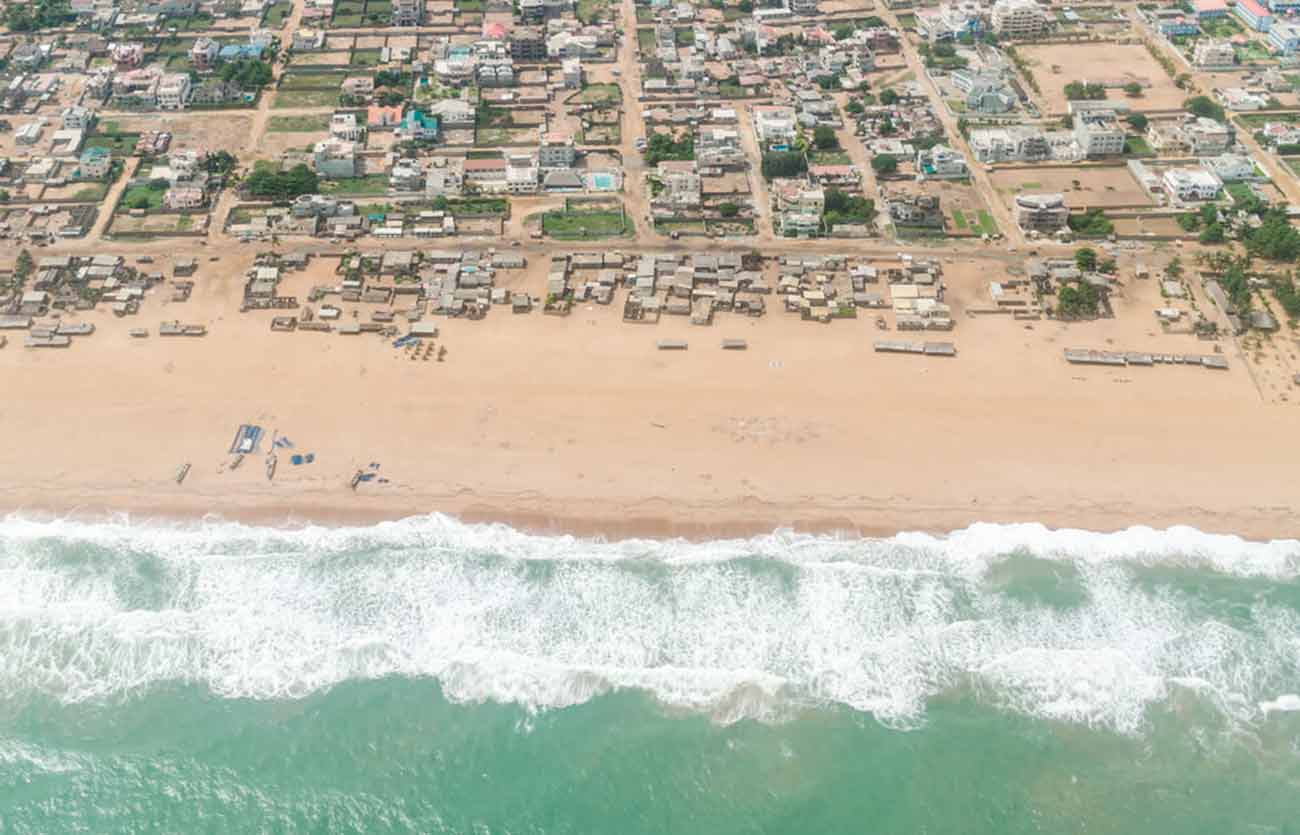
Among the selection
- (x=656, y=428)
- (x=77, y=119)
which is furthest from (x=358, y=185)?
(x=656, y=428)

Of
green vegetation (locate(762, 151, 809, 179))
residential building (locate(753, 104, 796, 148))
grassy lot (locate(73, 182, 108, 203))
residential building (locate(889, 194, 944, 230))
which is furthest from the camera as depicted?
residential building (locate(753, 104, 796, 148))

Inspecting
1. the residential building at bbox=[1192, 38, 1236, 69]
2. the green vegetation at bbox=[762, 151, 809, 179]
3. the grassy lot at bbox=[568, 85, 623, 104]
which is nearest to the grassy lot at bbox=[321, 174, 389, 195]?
the grassy lot at bbox=[568, 85, 623, 104]

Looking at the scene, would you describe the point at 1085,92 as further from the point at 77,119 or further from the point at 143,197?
the point at 77,119

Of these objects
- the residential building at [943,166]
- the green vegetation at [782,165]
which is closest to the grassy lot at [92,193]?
the green vegetation at [782,165]

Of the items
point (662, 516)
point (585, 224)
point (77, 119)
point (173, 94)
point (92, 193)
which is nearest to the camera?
point (662, 516)

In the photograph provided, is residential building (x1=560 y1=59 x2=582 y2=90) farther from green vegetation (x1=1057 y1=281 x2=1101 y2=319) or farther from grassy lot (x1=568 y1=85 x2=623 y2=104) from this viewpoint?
green vegetation (x1=1057 y1=281 x2=1101 y2=319)
